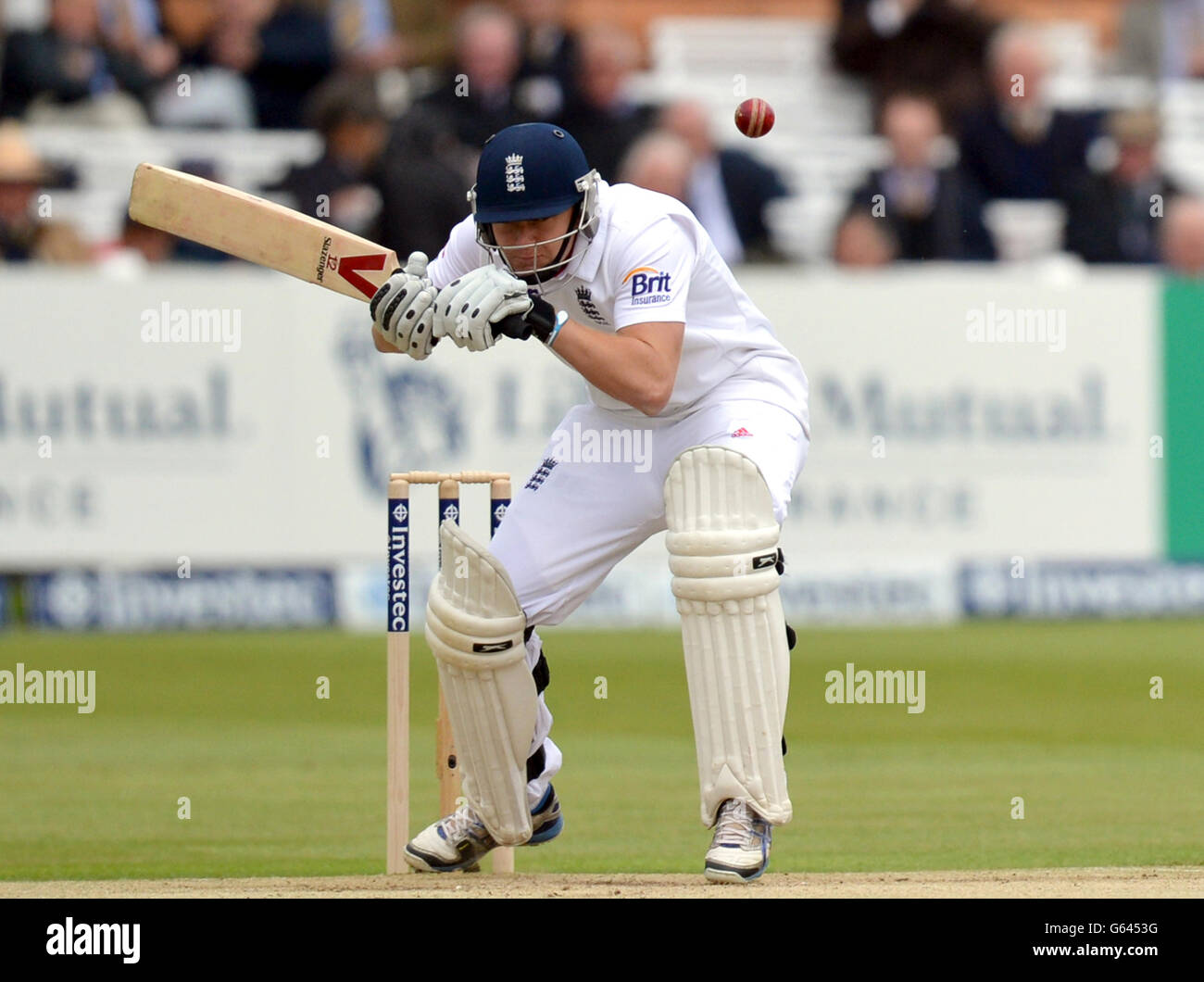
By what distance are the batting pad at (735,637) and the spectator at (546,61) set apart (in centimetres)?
891

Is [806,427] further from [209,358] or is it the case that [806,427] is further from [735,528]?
[209,358]

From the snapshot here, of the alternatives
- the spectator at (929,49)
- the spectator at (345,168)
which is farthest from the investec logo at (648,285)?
the spectator at (929,49)

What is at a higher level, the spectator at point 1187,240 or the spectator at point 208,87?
the spectator at point 208,87

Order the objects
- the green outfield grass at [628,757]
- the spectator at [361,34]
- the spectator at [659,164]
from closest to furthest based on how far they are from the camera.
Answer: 1. the green outfield grass at [628,757]
2. the spectator at [659,164]
3. the spectator at [361,34]

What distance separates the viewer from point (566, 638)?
12.0 m

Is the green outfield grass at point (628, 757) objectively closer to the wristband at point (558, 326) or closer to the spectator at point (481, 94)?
the wristband at point (558, 326)

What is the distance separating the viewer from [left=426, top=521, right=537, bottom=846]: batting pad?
17.4 ft

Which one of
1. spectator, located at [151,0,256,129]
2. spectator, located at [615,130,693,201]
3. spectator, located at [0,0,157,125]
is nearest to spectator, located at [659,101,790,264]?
spectator, located at [615,130,693,201]

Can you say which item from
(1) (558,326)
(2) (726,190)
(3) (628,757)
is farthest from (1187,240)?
(1) (558,326)

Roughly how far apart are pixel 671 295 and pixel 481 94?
8.55 m

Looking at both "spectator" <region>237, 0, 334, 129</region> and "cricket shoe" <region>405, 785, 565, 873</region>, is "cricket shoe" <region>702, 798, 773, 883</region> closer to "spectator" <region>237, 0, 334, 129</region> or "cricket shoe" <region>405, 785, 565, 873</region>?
"cricket shoe" <region>405, 785, 565, 873</region>

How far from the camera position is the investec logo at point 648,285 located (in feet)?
16.7

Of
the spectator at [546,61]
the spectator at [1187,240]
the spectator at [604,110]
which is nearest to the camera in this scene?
the spectator at [1187,240]
